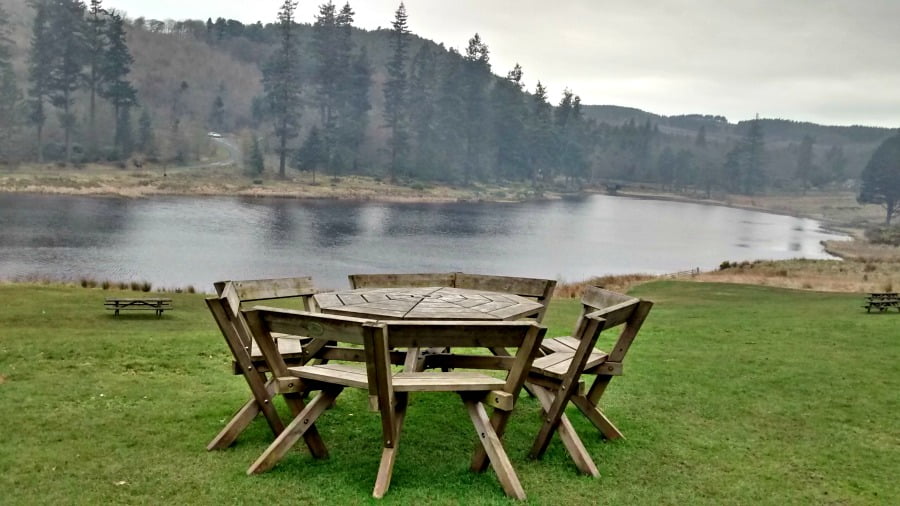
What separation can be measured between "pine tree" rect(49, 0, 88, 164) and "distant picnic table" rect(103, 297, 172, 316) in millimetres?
73519

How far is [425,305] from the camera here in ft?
21.1

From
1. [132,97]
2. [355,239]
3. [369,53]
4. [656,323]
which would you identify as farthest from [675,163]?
[656,323]

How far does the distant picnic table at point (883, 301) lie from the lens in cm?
1680

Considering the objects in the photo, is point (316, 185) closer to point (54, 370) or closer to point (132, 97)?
point (132, 97)

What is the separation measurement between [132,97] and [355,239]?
5403 cm

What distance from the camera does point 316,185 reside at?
81.0 m

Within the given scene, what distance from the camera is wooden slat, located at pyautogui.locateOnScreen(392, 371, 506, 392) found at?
511cm

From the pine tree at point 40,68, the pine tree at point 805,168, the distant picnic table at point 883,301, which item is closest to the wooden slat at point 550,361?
the distant picnic table at point 883,301

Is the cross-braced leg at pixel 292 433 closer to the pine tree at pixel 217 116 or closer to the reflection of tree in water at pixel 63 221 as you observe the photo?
the reflection of tree in water at pixel 63 221

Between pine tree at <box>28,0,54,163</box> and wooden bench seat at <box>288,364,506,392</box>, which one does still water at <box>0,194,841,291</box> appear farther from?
pine tree at <box>28,0,54,163</box>

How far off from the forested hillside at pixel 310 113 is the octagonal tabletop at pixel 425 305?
76.5 metres

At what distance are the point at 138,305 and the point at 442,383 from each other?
12.3 meters

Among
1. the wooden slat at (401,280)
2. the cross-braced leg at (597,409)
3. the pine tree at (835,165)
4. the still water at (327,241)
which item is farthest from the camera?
the pine tree at (835,165)

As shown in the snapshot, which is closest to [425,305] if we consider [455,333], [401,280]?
A: [455,333]
